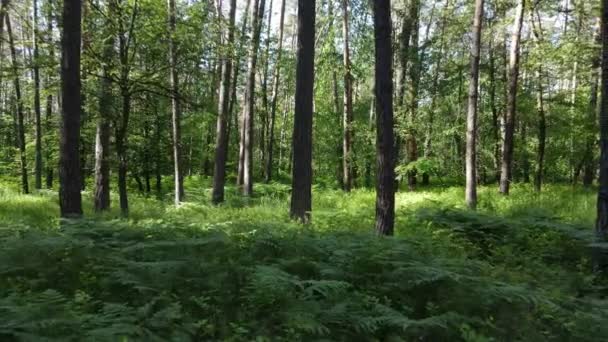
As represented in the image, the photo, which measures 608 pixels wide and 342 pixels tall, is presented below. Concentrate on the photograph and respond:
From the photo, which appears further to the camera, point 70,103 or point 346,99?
point 346,99

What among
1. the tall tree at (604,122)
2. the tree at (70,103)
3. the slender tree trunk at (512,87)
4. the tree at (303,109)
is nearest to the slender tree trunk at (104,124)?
the tree at (70,103)

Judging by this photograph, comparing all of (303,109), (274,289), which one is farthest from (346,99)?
(274,289)

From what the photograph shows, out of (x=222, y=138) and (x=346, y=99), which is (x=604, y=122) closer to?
(x=222, y=138)

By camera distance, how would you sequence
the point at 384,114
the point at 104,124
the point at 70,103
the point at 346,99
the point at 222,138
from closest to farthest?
the point at 384,114, the point at 70,103, the point at 104,124, the point at 222,138, the point at 346,99

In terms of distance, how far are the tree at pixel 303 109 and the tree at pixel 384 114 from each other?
2.02m

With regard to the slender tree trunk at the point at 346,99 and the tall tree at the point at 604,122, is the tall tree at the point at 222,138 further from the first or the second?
the tall tree at the point at 604,122

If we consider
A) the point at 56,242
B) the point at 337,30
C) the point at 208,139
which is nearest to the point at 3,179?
the point at 208,139

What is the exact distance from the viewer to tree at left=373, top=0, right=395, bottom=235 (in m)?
7.09

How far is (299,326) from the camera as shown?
3258 millimetres

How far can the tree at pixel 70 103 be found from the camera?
24.6 ft

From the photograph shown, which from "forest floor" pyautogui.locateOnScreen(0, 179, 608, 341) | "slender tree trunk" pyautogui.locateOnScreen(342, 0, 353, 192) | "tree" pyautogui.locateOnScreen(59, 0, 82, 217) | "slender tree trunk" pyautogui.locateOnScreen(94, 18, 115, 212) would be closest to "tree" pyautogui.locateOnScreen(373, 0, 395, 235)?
"forest floor" pyautogui.locateOnScreen(0, 179, 608, 341)

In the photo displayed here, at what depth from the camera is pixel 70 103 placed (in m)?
7.57

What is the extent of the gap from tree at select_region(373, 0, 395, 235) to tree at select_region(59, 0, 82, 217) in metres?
5.28

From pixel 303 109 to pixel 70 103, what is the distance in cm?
436
